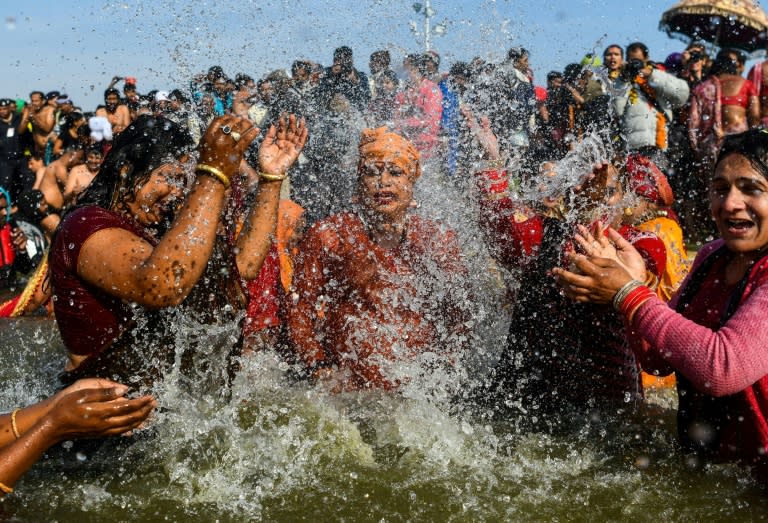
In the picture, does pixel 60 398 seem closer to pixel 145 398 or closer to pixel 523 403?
pixel 145 398

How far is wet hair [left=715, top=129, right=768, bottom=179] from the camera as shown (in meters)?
2.57

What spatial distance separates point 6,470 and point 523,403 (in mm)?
2281

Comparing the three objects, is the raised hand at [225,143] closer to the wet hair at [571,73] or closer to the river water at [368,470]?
the river water at [368,470]

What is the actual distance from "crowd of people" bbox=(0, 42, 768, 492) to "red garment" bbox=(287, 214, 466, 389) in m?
0.01

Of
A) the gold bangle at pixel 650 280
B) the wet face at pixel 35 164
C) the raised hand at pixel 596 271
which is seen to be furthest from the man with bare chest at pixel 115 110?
the raised hand at pixel 596 271

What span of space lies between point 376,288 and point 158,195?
1411mm

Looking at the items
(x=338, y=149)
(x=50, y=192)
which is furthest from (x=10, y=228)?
(x=338, y=149)

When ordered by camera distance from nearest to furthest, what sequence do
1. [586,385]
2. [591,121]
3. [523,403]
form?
[586,385] < [523,403] < [591,121]

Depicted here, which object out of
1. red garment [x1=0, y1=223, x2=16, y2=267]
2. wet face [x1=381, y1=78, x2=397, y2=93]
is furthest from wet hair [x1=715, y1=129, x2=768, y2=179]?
red garment [x1=0, y1=223, x2=16, y2=267]

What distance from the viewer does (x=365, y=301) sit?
13.3 ft

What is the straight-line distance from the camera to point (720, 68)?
7770mm

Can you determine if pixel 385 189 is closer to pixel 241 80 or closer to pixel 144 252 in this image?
pixel 144 252

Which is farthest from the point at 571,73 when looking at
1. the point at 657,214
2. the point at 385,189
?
the point at 385,189

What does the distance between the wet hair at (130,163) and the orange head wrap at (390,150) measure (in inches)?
57.5
